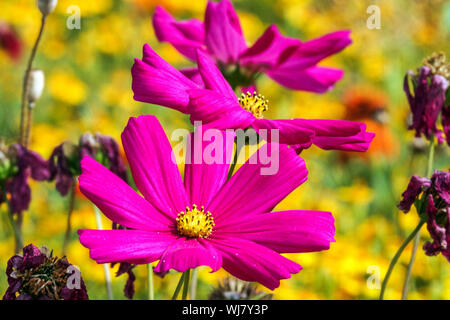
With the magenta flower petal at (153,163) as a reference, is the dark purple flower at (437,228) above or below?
below

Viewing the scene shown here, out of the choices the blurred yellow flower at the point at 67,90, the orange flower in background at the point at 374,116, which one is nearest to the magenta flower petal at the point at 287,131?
the orange flower in background at the point at 374,116

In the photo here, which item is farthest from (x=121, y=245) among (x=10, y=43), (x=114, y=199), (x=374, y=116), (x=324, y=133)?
(x=10, y=43)

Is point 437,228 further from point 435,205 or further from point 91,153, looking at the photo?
point 91,153

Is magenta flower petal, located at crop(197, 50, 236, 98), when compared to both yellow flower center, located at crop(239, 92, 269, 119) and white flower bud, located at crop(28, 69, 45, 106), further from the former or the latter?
white flower bud, located at crop(28, 69, 45, 106)

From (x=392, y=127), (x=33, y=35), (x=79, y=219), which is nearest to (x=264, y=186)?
(x=79, y=219)

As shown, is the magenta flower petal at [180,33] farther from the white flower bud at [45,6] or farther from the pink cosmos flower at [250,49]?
the white flower bud at [45,6]
